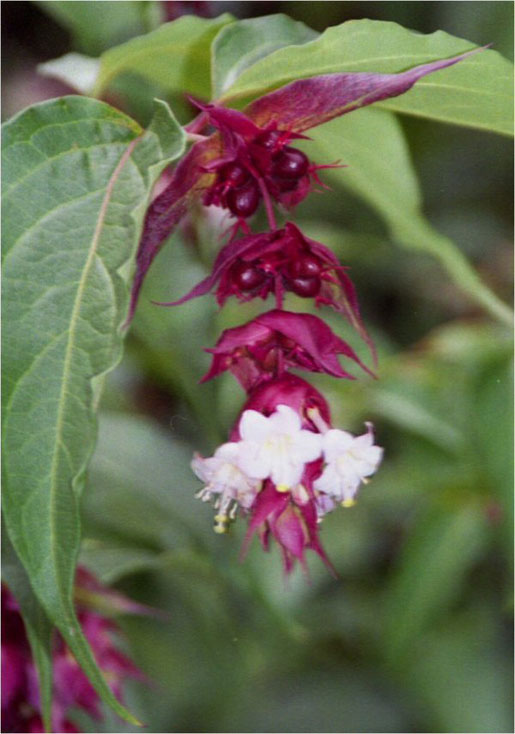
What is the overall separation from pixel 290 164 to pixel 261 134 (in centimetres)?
3

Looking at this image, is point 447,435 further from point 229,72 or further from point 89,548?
point 229,72

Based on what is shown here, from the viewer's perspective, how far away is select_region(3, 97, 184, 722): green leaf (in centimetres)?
57

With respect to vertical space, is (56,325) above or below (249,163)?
below

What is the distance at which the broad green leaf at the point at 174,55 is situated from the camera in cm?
72

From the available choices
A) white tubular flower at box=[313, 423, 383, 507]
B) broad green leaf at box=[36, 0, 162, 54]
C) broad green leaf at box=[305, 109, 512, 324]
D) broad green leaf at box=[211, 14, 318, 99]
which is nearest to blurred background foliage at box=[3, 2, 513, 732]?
broad green leaf at box=[36, 0, 162, 54]

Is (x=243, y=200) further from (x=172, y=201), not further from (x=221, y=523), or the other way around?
(x=221, y=523)

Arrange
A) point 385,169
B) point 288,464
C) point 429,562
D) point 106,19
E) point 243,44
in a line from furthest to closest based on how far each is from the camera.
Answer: point 429,562 < point 106,19 < point 385,169 < point 243,44 < point 288,464

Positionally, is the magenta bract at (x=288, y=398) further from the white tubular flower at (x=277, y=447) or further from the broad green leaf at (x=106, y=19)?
the broad green leaf at (x=106, y=19)

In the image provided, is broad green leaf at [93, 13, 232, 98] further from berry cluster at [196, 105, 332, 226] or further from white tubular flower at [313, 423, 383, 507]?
white tubular flower at [313, 423, 383, 507]

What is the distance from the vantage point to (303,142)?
2.65ft

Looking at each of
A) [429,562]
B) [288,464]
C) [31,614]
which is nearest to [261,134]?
[288,464]

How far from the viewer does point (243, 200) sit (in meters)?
0.61

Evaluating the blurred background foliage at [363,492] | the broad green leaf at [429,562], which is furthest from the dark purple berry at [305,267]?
the broad green leaf at [429,562]

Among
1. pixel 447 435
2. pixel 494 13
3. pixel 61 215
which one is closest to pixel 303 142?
pixel 61 215
